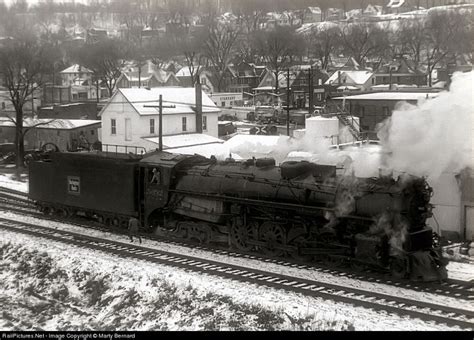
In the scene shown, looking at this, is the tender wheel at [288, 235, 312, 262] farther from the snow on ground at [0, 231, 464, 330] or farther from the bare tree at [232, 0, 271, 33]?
the bare tree at [232, 0, 271, 33]

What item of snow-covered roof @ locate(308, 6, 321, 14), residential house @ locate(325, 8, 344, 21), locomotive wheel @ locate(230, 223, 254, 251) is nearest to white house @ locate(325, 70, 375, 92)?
locomotive wheel @ locate(230, 223, 254, 251)

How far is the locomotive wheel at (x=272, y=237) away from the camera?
1703cm

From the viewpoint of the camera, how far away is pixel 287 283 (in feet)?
49.7

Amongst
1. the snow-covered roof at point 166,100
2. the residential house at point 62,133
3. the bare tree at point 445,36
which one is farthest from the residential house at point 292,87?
the residential house at point 62,133

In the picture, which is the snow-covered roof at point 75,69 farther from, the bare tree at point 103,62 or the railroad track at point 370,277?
the railroad track at point 370,277

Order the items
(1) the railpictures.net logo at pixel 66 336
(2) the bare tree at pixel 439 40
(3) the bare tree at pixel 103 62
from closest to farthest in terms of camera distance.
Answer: (1) the railpictures.net logo at pixel 66 336
(3) the bare tree at pixel 103 62
(2) the bare tree at pixel 439 40

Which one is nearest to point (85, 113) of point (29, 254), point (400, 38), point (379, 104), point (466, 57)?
point (379, 104)

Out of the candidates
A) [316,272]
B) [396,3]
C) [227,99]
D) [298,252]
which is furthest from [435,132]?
[396,3]

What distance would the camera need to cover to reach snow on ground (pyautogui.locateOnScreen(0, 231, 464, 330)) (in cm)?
1292

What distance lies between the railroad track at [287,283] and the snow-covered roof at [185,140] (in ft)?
69.9

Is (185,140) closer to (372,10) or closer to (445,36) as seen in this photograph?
(445,36)

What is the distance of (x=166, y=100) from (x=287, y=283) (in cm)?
3237

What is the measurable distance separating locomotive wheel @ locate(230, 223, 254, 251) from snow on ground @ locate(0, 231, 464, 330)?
2.41 meters

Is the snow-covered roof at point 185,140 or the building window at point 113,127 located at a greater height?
the building window at point 113,127
